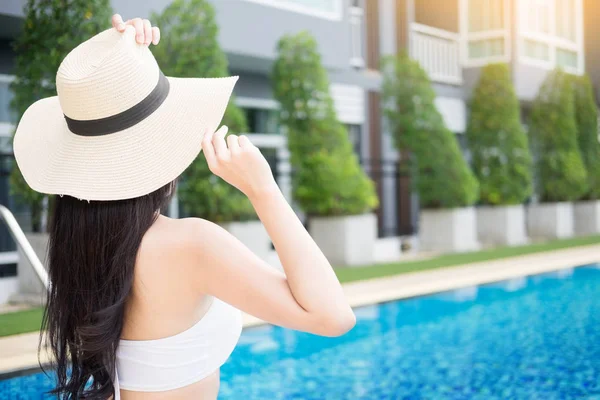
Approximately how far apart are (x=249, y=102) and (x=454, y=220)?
465 cm

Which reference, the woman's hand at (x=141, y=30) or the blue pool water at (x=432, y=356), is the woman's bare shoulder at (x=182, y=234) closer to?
the woman's hand at (x=141, y=30)

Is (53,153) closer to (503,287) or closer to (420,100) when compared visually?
(503,287)

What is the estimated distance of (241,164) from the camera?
1.35 metres

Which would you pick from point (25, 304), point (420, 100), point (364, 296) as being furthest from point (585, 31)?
point (25, 304)

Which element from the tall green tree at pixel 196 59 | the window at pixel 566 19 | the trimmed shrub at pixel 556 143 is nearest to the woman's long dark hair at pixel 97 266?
the tall green tree at pixel 196 59

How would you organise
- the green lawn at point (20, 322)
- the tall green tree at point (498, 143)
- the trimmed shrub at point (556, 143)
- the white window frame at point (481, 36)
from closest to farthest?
the green lawn at point (20, 322) → the tall green tree at point (498, 143) → the trimmed shrub at point (556, 143) → the white window frame at point (481, 36)

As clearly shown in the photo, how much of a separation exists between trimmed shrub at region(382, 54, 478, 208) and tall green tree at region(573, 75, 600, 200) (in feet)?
21.3

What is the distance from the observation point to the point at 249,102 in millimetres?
13781

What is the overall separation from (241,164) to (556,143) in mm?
18028

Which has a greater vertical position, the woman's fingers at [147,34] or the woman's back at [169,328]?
the woman's fingers at [147,34]

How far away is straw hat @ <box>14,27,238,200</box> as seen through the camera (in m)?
1.49

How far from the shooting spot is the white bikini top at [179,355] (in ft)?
5.01

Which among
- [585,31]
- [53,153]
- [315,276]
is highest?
[585,31]

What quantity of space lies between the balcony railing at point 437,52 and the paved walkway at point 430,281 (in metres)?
6.01
